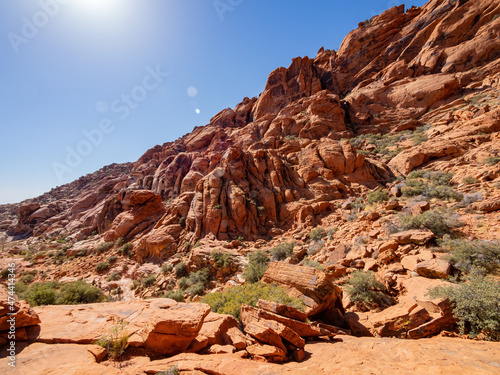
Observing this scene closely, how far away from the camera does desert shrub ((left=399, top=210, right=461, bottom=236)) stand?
21.1 feet

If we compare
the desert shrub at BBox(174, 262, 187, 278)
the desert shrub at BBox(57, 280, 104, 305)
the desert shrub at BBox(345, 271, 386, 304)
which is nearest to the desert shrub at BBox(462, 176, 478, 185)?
the desert shrub at BBox(345, 271, 386, 304)

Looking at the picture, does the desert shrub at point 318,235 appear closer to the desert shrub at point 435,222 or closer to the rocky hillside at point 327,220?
the rocky hillside at point 327,220

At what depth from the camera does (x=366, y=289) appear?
5.25 metres

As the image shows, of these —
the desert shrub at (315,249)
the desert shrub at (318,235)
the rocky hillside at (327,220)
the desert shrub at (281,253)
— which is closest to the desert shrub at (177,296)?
the rocky hillside at (327,220)

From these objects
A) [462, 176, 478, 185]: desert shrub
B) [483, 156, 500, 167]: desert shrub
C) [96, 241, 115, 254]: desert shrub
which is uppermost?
[483, 156, 500, 167]: desert shrub

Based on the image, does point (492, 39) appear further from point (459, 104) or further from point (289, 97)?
point (289, 97)

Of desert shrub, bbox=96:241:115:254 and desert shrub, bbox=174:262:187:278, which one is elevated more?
desert shrub, bbox=96:241:115:254

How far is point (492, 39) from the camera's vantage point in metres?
21.0

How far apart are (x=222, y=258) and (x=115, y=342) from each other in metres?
8.06

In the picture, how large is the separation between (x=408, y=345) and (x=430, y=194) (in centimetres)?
996

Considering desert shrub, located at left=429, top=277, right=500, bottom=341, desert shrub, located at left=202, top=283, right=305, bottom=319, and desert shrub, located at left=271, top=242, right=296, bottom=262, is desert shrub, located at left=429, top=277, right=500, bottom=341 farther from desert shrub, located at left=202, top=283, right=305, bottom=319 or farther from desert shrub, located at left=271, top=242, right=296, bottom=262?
desert shrub, located at left=271, top=242, right=296, bottom=262

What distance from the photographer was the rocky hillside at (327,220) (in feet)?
11.9

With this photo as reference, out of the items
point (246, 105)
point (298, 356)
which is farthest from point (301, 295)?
point (246, 105)

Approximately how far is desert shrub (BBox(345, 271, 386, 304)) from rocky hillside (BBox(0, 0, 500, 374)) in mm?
45
